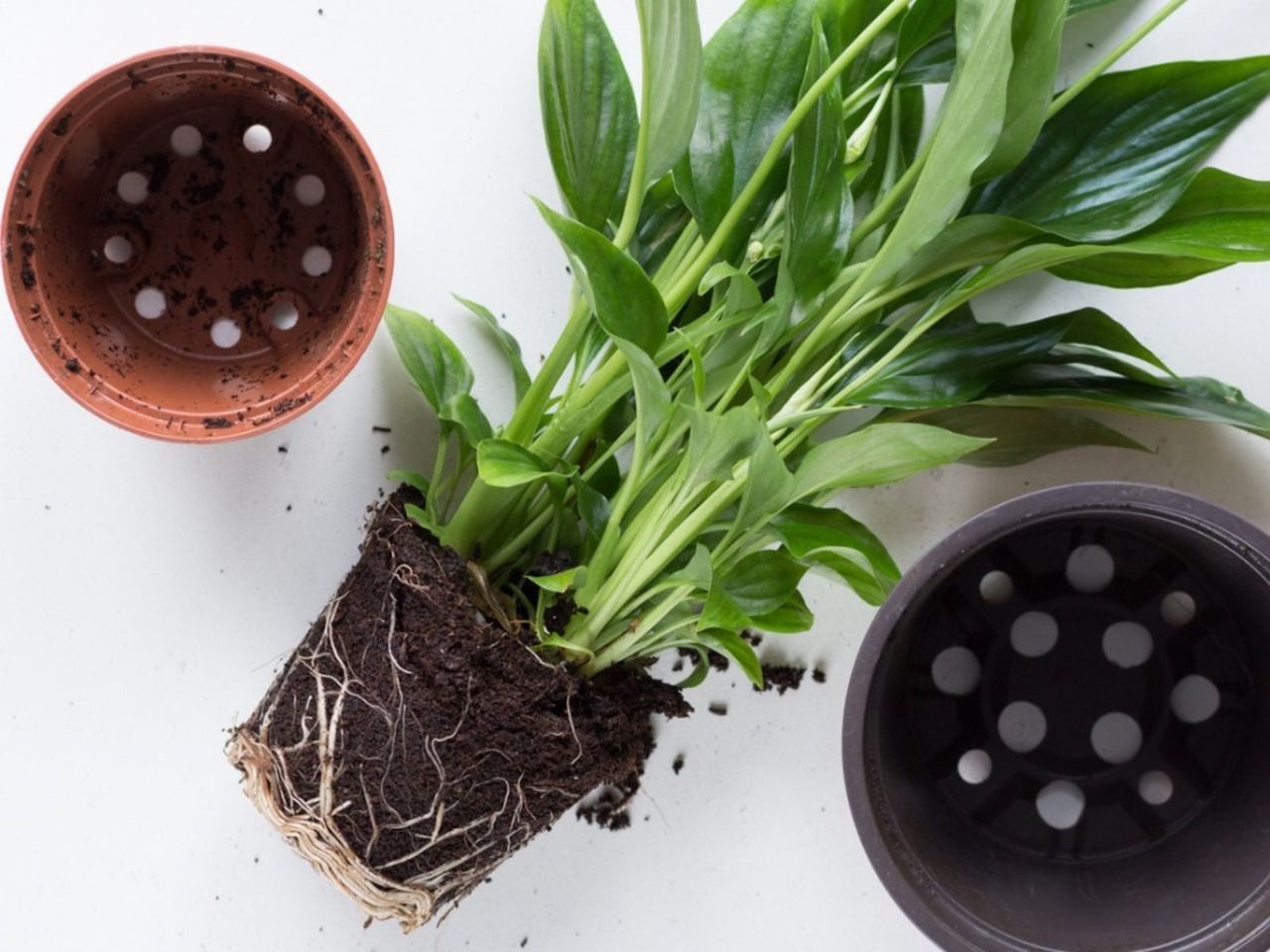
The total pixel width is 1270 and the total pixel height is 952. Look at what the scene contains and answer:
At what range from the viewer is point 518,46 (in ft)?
3.42

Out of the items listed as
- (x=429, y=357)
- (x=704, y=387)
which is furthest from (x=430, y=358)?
(x=704, y=387)

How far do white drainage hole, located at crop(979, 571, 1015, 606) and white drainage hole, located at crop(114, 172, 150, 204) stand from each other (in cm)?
79

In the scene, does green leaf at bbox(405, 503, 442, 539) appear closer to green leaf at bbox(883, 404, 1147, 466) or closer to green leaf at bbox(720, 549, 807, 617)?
green leaf at bbox(720, 549, 807, 617)

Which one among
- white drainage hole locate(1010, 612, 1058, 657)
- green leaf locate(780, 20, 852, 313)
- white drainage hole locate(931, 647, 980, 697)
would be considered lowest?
white drainage hole locate(931, 647, 980, 697)

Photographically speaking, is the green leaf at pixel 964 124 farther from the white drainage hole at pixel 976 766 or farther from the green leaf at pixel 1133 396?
the white drainage hole at pixel 976 766

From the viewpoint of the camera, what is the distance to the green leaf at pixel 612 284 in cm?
73

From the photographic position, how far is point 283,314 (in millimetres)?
1006

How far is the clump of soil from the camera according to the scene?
2.85 ft

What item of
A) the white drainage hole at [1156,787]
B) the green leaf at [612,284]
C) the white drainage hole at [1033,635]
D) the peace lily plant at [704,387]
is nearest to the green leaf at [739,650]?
the peace lily plant at [704,387]

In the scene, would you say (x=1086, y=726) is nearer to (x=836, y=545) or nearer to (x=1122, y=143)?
(x=836, y=545)

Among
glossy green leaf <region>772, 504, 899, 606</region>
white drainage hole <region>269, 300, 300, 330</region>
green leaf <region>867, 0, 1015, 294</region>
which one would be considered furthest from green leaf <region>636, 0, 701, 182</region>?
white drainage hole <region>269, 300, 300, 330</region>

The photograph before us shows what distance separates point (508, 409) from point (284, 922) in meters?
0.51

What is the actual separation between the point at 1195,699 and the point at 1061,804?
0.15 meters

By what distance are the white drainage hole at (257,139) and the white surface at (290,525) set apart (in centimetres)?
8
